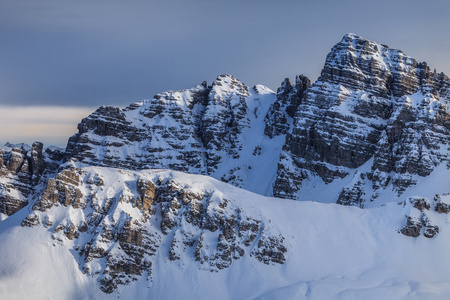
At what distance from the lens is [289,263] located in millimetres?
177625

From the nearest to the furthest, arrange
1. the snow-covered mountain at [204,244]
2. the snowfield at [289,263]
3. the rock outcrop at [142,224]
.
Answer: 1. the snowfield at [289,263]
2. the snow-covered mountain at [204,244]
3. the rock outcrop at [142,224]

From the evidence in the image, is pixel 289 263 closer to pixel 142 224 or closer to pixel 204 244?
pixel 204 244

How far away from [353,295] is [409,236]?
111 ft

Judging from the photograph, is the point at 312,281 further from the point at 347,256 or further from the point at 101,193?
the point at 101,193

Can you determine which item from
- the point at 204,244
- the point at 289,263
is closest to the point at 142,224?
the point at 204,244

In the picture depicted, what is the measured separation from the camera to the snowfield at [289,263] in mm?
164125

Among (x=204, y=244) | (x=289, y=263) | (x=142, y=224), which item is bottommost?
(x=289, y=263)

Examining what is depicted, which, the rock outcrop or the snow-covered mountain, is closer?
the snow-covered mountain

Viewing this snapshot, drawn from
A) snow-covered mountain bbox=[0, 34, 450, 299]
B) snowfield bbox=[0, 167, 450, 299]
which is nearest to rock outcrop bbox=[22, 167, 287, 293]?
snow-covered mountain bbox=[0, 34, 450, 299]

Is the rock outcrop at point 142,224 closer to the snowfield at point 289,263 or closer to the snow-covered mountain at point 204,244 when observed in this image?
the snow-covered mountain at point 204,244

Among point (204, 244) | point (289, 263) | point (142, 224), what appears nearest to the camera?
point (204, 244)

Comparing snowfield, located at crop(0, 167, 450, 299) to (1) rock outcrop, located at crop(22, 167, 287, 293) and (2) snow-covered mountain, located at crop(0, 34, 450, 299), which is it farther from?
(1) rock outcrop, located at crop(22, 167, 287, 293)

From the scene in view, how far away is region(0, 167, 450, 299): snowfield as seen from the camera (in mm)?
164125

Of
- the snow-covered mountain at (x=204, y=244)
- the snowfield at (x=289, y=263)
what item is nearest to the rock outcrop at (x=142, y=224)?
the snow-covered mountain at (x=204, y=244)
